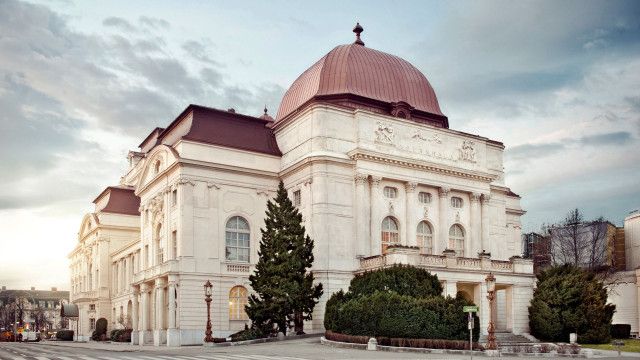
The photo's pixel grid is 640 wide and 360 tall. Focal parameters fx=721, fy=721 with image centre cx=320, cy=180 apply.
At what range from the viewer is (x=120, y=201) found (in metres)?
84.5

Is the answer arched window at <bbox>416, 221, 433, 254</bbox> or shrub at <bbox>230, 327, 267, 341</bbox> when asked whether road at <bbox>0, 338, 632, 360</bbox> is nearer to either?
shrub at <bbox>230, 327, 267, 341</bbox>

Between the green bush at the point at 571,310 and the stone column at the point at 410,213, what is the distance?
10884 mm

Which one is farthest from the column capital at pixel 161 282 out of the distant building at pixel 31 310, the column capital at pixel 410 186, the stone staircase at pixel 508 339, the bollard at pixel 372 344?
the distant building at pixel 31 310

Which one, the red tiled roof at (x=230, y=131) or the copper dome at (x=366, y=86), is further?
the copper dome at (x=366, y=86)

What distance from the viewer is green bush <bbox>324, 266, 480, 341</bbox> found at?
127 feet

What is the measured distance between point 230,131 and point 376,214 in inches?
533

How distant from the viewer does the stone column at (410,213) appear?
188 feet

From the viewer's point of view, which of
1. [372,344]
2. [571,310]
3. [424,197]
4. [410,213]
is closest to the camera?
[372,344]

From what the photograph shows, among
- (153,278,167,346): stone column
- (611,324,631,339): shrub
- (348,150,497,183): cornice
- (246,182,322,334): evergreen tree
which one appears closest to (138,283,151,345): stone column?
(153,278,167,346): stone column

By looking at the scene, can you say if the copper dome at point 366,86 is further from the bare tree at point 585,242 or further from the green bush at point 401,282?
the bare tree at point 585,242

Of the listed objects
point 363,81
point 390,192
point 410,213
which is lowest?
point 410,213

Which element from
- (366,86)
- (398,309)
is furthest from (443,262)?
(366,86)

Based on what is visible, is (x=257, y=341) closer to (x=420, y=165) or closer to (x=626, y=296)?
(x=420, y=165)

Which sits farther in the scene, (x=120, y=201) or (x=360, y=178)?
(x=120, y=201)
